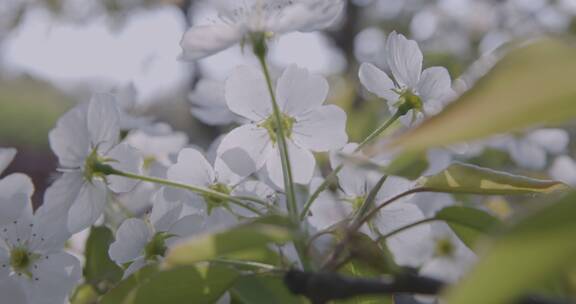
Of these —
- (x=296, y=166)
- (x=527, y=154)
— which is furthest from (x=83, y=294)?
(x=527, y=154)

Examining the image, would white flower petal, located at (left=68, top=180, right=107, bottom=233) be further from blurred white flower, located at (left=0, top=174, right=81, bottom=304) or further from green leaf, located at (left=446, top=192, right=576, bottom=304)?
green leaf, located at (left=446, top=192, right=576, bottom=304)

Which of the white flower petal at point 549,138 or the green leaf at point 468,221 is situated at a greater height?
the green leaf at point 468,221

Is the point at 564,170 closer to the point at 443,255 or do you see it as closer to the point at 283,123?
the point at 443,255

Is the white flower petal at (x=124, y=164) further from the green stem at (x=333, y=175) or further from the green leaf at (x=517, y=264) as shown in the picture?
the green leaf at (x=517, y=264)

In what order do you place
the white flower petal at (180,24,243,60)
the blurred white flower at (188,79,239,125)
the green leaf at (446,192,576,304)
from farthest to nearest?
the blurred white flower at (188,79,239,125), the white flower petal at (180,24,243,60), the green leaf at (446,192,576,304)

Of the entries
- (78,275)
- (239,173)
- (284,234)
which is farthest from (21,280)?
(284,234)

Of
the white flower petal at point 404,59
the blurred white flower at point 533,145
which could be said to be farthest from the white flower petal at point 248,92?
the blurred white flower at point 533,145

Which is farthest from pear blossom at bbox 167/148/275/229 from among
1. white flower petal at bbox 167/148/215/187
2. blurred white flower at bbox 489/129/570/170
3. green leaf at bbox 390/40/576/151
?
blurred white flower at bbox 489/129/570/170
